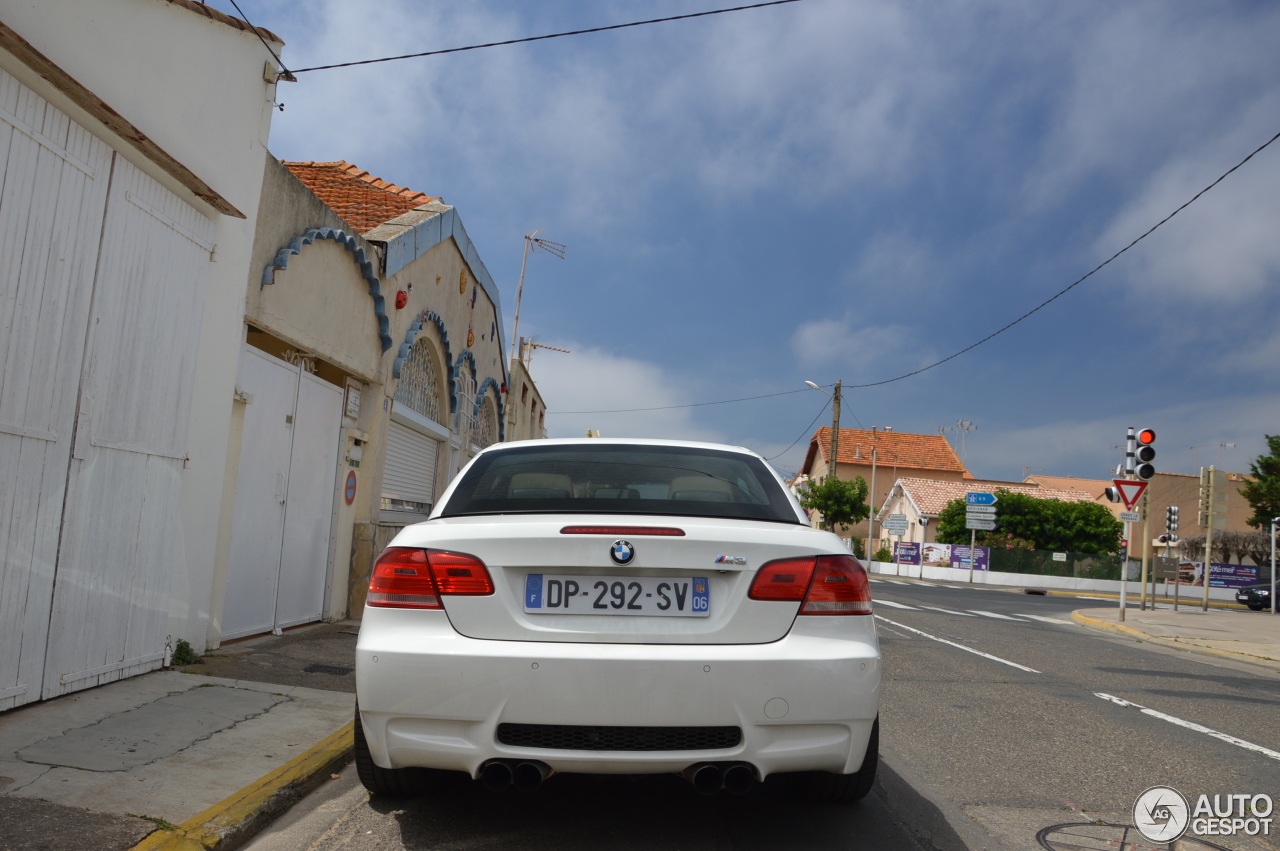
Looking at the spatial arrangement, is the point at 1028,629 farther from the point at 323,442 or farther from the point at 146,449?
the point at 146,449

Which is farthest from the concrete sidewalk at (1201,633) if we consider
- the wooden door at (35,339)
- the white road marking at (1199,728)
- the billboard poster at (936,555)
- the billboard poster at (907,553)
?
the billboard poster at (907,553)

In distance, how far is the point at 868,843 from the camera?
133 inches

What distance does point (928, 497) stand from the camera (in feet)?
185

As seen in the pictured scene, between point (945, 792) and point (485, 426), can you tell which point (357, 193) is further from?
point (945, 792)

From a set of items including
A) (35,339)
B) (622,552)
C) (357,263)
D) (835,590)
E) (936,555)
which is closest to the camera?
(622,552)

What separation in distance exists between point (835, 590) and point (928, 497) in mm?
55922

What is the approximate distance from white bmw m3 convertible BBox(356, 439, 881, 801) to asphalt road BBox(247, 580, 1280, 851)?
46 centimetres

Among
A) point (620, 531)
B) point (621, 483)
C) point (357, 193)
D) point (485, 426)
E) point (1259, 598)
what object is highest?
point (357, 193)

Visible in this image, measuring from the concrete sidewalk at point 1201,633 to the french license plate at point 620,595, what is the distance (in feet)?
35.1

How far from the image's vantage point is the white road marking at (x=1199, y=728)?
5422mm

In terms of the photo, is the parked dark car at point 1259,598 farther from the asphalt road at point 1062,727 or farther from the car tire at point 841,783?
the car tire at point 841,783

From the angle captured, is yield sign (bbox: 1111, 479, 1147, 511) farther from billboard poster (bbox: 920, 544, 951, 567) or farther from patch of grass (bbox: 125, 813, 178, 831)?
billboard poster (bbox: 920, 544, 951, 567)

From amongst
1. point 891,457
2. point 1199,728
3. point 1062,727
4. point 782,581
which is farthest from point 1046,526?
point 782,581

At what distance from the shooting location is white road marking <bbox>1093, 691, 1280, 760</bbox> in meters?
5.42
